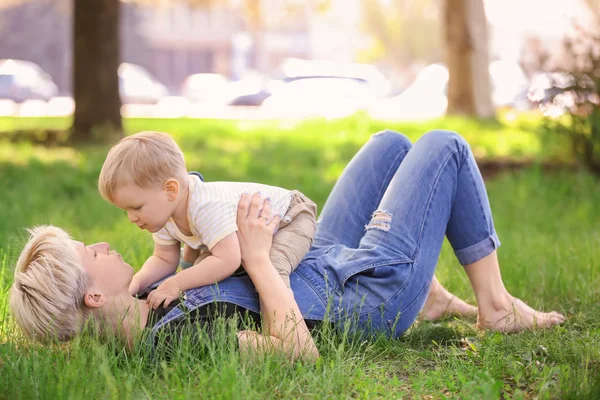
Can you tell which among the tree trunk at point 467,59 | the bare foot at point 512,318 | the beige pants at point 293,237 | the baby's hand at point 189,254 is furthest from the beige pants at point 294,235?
the tree trunk at point 467,59

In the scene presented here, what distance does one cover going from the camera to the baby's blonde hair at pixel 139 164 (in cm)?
271

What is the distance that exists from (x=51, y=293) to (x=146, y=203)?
44cm

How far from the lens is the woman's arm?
271 centimetres

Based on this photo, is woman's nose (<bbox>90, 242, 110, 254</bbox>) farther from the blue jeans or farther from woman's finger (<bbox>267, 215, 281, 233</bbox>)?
woman's finger (<bbox>267, 215, 281, 233</bbox>)

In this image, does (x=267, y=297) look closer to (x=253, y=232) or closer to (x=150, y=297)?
(x=253, y=232)

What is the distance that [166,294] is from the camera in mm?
2830

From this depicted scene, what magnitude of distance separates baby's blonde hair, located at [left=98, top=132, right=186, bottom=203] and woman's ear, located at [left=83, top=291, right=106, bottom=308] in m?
0.34

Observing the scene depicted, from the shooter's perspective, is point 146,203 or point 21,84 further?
point 21,84

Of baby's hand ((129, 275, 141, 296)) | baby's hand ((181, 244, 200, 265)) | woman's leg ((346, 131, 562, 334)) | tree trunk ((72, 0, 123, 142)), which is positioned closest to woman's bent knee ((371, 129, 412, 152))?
woman's leg ((346, 131, 562, 334))

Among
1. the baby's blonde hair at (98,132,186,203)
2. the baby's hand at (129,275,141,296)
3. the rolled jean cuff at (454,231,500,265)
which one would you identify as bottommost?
the baby's hand at (129,275,141,296)

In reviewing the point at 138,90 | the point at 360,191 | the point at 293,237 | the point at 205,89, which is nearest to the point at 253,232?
the point at 293,237

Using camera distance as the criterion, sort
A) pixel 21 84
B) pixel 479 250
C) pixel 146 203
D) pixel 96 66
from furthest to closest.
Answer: pixel 21 84 → pixel 96 66 → pixel 479 250 → pixel 146 203

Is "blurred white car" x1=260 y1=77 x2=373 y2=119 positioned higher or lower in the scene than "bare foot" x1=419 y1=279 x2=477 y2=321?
higher

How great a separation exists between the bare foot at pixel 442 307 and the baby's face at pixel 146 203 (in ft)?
4.70
